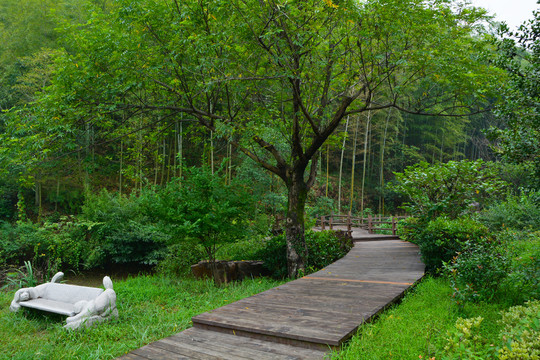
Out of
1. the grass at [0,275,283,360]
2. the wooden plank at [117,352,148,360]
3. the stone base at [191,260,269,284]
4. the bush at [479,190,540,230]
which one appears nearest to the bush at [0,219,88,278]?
the grass at [0,275,283,360]

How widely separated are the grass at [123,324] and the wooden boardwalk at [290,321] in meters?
0.71

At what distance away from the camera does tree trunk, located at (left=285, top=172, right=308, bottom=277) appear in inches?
302

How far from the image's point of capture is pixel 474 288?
4332 millimetres

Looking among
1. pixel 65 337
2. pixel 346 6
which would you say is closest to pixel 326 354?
pixel 65 337

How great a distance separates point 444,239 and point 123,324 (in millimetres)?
5079

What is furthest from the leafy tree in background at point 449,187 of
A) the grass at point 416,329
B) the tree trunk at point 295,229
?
the grass at point 416,329

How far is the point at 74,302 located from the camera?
Answer: 17.6ft

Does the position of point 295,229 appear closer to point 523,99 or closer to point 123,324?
point 123,324

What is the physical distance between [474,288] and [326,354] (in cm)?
232

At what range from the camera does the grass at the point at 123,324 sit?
397 centimetres

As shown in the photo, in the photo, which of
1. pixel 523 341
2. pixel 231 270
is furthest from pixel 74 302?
pixel 523 341

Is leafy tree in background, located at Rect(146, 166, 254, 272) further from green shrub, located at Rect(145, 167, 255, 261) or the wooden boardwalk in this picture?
the wooden boardwalk

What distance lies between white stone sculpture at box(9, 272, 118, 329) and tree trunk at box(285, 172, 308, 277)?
12.1 feet

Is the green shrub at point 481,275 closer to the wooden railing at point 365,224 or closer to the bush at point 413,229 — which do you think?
the bush at point 413,229
